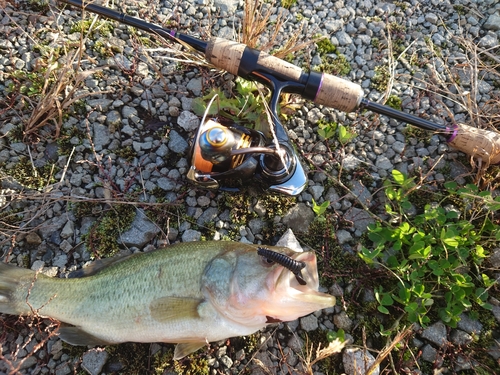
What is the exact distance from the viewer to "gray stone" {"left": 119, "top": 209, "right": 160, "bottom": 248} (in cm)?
369

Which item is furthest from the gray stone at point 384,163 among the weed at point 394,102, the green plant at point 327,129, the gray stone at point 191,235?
the gray stone at point 191,235

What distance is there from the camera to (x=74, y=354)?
334 centimetres

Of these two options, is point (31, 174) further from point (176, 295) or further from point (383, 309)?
point (383, 309)

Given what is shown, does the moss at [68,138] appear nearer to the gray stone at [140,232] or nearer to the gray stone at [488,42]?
the gray stone at [140,232]

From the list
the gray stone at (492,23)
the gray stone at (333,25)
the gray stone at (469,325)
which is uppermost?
the gray stone at (492,23)

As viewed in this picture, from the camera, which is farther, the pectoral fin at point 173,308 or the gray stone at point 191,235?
the gray stone at point 191,235

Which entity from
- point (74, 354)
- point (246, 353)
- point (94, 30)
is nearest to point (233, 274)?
point (246, 353)

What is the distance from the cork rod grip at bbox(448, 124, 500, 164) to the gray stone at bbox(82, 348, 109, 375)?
3667 millimetres

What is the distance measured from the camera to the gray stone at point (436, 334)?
3.44 metres

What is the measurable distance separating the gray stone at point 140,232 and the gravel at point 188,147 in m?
0.01

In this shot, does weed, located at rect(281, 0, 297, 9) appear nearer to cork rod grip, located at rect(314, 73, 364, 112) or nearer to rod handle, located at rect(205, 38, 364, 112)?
rod handle, located at rect(205, 38, 364, 112)

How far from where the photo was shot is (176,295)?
2.88 m

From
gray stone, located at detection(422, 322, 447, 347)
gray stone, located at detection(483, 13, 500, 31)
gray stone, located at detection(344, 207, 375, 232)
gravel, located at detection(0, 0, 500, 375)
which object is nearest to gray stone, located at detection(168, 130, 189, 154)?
gravel, located at detection(0, 0, 500, 375)

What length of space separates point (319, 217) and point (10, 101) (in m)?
3.30
